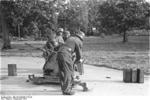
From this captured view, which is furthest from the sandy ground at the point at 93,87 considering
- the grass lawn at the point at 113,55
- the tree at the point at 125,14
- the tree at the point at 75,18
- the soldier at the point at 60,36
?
the tree at the point at 75,18

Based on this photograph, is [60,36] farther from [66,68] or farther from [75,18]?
[75,18]

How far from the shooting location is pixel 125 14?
37.4 metres

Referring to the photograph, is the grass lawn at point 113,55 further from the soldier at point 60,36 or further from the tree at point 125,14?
the tree at point 125,14

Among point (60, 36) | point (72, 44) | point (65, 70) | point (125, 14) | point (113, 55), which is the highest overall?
point (125, 14)

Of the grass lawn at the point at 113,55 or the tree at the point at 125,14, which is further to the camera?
the tree at the point at 125,14

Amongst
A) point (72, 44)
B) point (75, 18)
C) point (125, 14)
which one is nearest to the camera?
point (72, 44)

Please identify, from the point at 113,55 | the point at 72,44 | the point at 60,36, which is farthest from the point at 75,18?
the point at 72,44

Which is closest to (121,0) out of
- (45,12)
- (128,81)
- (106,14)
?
(106,14)

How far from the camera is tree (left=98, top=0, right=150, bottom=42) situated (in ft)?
122

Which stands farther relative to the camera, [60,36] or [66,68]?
[60,36]

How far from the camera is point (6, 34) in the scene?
97.6 feet

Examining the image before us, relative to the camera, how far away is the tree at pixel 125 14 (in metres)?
37.2

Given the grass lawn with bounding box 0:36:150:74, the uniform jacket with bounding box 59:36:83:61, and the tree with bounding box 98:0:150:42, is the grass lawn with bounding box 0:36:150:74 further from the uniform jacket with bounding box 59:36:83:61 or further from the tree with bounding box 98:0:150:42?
the tree with bounding box 98:0:150:42

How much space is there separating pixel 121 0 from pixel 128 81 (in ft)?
101
